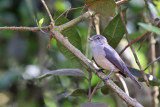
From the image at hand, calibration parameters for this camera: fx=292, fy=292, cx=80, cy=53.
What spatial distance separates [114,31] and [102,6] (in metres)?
0.40

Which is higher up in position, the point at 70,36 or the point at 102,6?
the point at 102,6

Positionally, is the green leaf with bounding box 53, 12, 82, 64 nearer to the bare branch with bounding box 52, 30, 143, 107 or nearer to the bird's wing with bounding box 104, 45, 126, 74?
the bare branch with bounding box 52, 30, 143, 107

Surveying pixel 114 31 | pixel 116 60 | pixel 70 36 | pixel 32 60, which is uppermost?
pixel 70 36

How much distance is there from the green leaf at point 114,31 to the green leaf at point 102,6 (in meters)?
0.28

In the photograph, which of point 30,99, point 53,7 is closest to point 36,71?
point 30,99

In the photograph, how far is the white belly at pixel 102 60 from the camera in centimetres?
324

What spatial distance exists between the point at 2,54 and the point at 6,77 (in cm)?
69

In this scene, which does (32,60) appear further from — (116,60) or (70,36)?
(70,36)

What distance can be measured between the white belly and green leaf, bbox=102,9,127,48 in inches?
14.6

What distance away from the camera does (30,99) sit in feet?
15.3

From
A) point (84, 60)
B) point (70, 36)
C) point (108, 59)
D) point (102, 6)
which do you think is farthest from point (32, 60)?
point (84, 60)

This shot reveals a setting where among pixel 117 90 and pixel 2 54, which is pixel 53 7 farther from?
pixel 117 90

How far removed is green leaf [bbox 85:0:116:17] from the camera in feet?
8.21

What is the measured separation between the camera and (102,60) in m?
3.30
